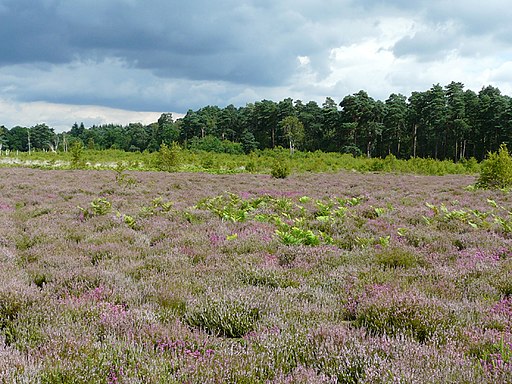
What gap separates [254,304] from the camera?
14.2 ft

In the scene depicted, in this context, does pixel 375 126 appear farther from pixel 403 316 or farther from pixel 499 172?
pixel 403 316

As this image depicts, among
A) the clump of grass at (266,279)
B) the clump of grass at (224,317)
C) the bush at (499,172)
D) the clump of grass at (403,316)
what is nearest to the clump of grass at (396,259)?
the clump of grass at (266,279)

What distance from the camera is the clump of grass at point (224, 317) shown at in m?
3.92

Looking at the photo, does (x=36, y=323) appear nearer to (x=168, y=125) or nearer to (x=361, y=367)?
(x=361, y=367)

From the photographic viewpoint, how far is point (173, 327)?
12.2 feet

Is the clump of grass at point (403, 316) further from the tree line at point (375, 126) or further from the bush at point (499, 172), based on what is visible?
the tree line at point (375, 126)

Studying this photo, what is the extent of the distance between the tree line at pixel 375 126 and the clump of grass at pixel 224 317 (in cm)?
5830

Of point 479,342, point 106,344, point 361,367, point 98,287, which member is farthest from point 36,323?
point 479,342

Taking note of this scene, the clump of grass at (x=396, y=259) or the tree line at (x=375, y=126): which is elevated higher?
the tree line at (x=375, y=126)

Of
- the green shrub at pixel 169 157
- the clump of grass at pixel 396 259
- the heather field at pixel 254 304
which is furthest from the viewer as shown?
the green shrub at pixel 169 157

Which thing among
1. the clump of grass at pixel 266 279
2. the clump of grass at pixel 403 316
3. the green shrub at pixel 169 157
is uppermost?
the green shrub at pixel 169 157

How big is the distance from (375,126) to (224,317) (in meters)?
73.2

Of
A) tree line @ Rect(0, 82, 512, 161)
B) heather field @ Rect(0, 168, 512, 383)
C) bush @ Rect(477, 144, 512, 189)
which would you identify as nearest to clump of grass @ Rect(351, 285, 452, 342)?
heather field @ Rect(0, 168, 512, 383)

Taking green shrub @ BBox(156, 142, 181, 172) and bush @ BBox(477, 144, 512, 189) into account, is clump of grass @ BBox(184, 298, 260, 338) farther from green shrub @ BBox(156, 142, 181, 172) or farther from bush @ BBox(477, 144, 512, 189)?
green shrub @ BBox(156, 142, 181, 172)
